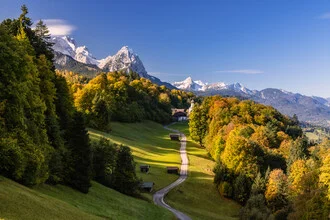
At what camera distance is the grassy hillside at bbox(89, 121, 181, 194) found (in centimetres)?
6756

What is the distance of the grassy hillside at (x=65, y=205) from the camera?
20.8 meters

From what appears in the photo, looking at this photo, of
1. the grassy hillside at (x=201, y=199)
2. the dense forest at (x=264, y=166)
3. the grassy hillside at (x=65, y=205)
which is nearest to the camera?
the grassy hillside at (x=65, y=205)

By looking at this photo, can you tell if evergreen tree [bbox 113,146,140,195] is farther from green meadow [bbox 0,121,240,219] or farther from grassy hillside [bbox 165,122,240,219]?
grassy hillside [bbox 165,122,240,219]

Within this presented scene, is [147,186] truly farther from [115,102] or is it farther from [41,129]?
[115,102]

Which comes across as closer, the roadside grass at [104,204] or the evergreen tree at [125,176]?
the roadside grass at [104,204]

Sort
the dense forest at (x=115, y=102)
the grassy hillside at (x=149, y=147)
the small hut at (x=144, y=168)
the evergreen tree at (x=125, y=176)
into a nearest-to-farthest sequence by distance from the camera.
A: the evergreen tree at (x=125, y=176)
the small hut at (x=144, y=168)
the grassy hillside at (x=149, y=147)
the dense forest at (x=115, y=102)

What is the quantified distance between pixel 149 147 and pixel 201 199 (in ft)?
109

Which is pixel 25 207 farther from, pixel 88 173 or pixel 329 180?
pixel 329 180

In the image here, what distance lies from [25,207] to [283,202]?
51.1 m

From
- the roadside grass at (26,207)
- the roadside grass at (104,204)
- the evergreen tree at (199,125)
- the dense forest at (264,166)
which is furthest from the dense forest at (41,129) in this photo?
the evergreen tree at (199,125)

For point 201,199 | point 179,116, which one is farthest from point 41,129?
point 179,116

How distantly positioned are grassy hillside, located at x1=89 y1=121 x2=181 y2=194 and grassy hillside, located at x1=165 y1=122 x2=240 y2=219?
4164 mm

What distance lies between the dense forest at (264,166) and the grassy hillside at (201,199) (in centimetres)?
245

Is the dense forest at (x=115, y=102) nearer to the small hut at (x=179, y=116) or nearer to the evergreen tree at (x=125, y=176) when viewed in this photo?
the small hut at (x=179, y=116)
